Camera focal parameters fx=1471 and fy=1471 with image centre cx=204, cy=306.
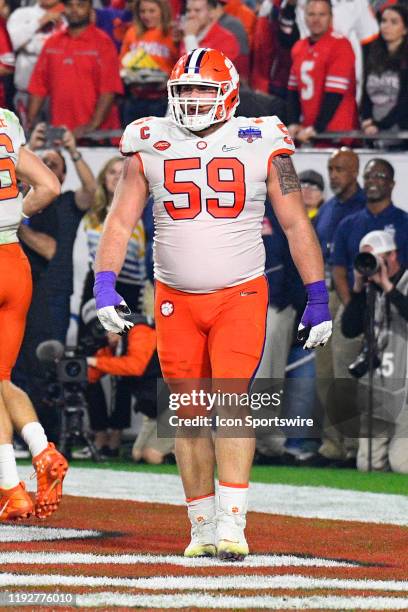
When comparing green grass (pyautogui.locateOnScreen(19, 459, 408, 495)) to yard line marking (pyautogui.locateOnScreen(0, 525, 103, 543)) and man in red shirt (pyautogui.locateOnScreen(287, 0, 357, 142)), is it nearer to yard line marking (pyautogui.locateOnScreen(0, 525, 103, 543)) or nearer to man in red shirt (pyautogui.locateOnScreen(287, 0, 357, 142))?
man in red shirt (pyautogui.locateOnScreen(287, 0, 357, 142))

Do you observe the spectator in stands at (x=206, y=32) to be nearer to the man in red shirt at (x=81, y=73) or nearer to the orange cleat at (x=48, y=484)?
the man in red shirt at (x=81, y=73)

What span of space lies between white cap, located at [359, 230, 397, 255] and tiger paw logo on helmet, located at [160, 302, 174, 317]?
13.5 ft

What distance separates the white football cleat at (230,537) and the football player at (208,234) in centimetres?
16

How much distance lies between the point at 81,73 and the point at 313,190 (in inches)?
93.8

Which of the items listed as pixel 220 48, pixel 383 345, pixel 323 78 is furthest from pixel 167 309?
pixel 220 48

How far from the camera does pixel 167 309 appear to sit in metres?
5.64

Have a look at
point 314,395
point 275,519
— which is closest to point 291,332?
point 314,395

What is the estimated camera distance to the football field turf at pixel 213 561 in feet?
14.6

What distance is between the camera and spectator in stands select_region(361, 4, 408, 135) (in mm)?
10352

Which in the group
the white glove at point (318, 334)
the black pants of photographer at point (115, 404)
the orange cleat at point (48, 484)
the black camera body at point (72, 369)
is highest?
the white glove at point (318, 334)

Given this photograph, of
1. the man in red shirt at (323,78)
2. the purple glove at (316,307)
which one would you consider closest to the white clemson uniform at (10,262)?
the purple glove at (316,307)

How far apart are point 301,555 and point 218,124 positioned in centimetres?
166

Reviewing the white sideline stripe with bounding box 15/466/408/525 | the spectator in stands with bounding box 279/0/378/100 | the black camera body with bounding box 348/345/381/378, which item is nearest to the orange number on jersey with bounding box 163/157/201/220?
the white sideline stripe with bounding box 15/466/408/525

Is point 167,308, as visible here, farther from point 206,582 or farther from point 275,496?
point 275,496
